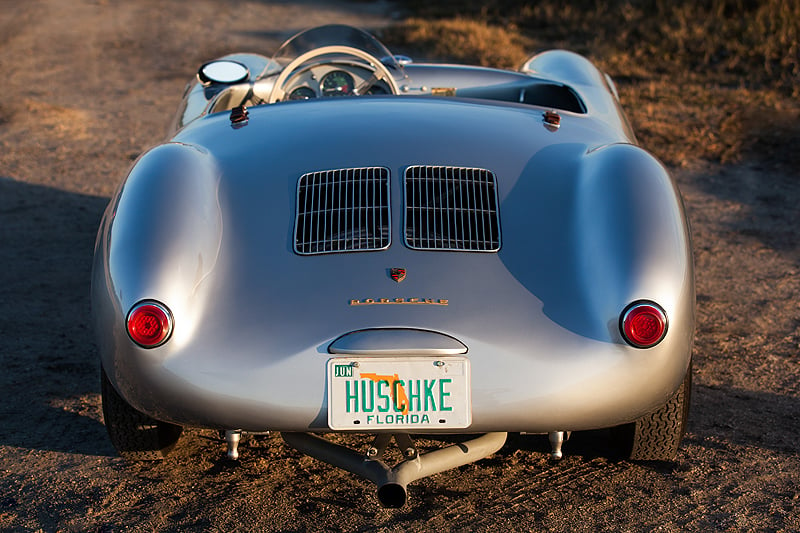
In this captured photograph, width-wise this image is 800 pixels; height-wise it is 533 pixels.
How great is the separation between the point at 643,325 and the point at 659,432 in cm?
69

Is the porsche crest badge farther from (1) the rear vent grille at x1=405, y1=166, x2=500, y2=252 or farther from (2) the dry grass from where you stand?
(2) the dry grass

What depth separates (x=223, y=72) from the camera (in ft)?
17.6

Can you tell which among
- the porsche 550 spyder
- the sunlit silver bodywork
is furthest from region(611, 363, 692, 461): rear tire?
the sunlit silver bodywork

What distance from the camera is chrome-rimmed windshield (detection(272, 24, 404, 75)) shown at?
5164 millimetres

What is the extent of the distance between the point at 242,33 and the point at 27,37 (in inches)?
103

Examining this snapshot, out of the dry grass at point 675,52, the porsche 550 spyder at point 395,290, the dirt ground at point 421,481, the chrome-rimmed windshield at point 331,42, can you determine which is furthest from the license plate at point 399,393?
the dry grass at point 675,52

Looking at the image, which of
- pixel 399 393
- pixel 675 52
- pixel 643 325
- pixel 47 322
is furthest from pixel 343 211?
pixel 675 52

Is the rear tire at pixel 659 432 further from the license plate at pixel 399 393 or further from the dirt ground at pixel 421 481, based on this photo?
the license plate at pixel 399 393

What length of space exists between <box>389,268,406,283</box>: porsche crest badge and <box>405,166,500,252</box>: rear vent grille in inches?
5.2

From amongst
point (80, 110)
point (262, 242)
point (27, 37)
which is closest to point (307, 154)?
point (262, 242)

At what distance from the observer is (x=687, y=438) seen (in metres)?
3.95

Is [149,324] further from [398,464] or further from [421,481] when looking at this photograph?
[421,481]

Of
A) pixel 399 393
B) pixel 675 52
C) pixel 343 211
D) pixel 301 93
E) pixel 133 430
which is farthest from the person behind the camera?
pixel 675 52

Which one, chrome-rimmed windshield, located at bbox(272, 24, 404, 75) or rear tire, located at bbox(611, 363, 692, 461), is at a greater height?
chrome-rimmed windshield, located at bbox(272, 24, 404, 75)
